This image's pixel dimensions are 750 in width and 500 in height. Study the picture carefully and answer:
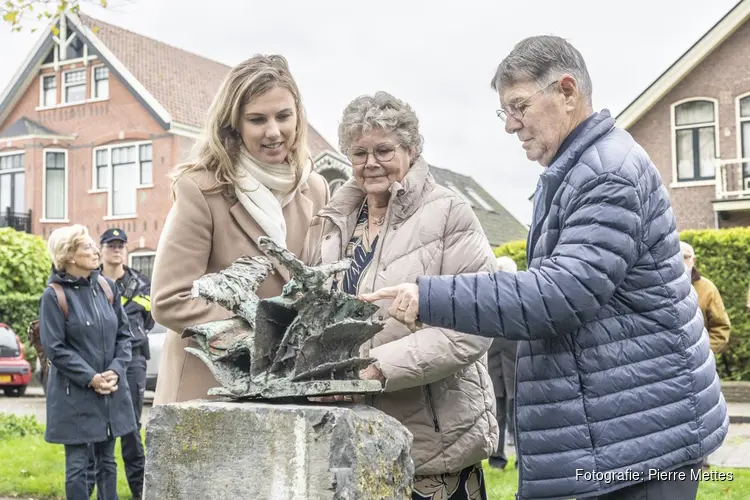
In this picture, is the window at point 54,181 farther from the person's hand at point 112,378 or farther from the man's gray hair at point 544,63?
the man's gray hair at point 544,63

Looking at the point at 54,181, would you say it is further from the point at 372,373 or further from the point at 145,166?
the point at 372,373

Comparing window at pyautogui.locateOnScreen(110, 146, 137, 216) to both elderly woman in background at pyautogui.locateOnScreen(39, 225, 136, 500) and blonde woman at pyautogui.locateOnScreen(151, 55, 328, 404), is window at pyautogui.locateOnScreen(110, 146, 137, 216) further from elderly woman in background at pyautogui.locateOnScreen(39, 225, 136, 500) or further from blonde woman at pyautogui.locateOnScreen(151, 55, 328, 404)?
blonde woman at pyautogui.locateOnScreen(151, 55, 328, 404)

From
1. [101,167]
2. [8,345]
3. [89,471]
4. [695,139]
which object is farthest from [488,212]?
[89,471]

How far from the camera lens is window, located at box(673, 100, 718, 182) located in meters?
20.9

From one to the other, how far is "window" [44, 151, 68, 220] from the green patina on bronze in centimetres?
2612

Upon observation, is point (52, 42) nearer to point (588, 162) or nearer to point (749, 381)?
point (749, 381)

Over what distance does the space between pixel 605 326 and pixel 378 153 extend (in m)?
1.10

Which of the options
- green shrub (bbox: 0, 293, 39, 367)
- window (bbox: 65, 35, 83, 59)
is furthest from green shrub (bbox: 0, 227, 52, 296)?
window (bbox: 65, 35, 83, 59)

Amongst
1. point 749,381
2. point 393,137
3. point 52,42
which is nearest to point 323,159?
point 52,42

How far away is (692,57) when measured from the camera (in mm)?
20703

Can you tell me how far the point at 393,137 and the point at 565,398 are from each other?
45.7 inches

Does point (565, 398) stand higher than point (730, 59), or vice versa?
point (730, 59)

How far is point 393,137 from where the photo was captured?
10.8 ft

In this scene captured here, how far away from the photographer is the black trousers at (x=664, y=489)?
8.66ft
